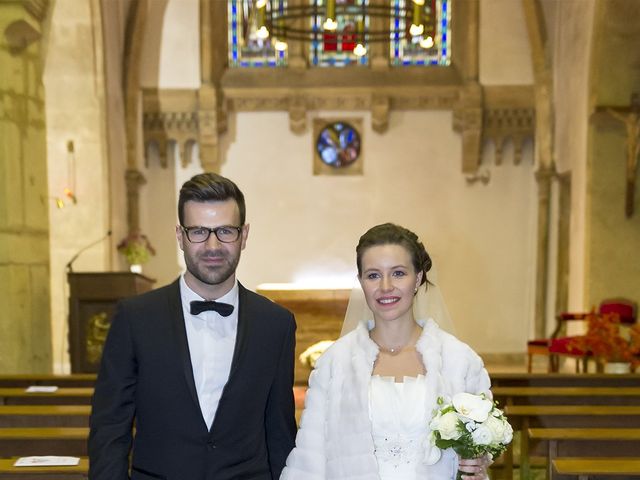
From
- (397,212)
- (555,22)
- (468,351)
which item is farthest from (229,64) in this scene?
(468,351)

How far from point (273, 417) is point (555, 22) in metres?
9.86

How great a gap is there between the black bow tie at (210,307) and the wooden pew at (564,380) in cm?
397

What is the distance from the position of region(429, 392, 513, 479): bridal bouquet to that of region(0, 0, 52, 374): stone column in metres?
4.34

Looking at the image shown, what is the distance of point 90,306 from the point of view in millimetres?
7930

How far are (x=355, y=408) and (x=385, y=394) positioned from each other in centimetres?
10

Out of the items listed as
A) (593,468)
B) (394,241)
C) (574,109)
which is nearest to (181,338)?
(394,241)

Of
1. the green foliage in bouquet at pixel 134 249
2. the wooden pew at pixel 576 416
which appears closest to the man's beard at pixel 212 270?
the wooden pew at pixel 576 416

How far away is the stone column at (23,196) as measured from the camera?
568 centimetres

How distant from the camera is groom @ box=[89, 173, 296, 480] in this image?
2049 mm

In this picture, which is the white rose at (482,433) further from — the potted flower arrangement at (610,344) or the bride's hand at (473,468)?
the potted flower arrangement at (610,344)

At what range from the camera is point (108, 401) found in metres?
2.07

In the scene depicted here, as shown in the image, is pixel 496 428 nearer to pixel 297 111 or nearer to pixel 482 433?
pixel 482 433

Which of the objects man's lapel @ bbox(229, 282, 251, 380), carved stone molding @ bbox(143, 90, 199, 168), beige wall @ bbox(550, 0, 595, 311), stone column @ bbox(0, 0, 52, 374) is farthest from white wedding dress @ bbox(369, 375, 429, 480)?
carved stone molding @ bbox(143, 90, 199, 168)

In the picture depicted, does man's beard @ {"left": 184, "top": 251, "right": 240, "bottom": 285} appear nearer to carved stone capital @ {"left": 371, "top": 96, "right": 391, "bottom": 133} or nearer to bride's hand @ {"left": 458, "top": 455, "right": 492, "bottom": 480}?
bride's hand @ {"left": 458, "top": 455, "right": 492, "bottom": 480}
